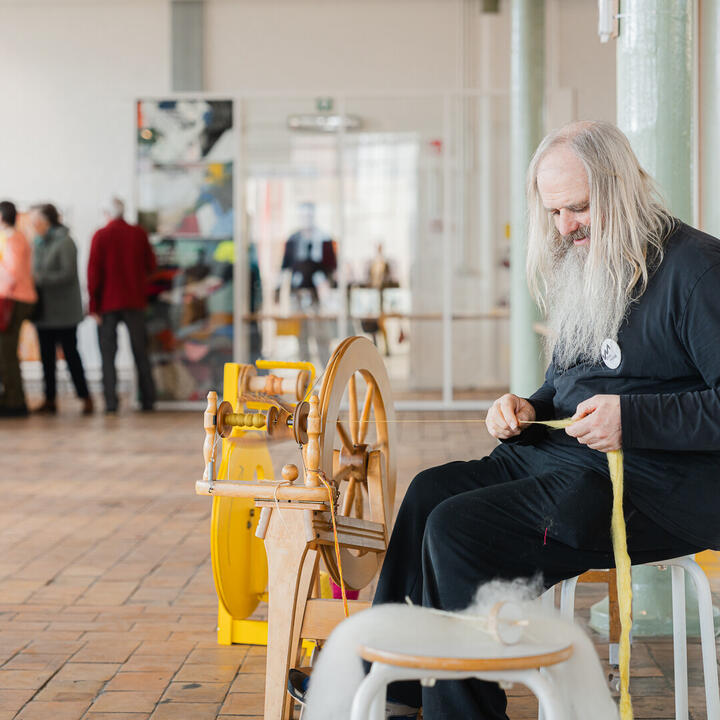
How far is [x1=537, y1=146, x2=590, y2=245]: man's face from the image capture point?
6.16ft

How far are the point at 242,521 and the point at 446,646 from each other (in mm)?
1370

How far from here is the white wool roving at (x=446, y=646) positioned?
1.35 m

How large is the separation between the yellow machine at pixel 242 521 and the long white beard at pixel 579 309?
2.42 feet

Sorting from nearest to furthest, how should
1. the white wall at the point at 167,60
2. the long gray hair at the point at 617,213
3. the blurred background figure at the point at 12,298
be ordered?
1. the long gray hair at the point at 617,213
2. the blurred background figure at the point at 12,298
3. the white wall at the point at 167,60

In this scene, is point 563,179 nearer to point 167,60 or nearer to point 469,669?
point 469,669

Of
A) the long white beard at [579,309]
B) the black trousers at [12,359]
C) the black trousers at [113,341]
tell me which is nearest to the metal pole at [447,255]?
the black trousers at [113,341]

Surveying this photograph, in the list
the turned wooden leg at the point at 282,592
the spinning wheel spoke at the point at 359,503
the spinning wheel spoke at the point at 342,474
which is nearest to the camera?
the turned wooden leg at the point at 282,592

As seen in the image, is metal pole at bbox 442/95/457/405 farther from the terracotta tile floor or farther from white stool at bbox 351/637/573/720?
white stool at bbox 351/637/573/720

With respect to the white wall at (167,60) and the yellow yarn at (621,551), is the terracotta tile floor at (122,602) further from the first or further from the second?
the white wall at (167,60)

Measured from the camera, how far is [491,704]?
1.67m

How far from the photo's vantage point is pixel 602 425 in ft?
5.77

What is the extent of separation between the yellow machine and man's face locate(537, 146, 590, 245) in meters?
0.90

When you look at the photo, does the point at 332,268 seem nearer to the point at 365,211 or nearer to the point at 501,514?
the point at 365,211

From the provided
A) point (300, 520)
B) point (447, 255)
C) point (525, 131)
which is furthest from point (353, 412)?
point (447, 255)
